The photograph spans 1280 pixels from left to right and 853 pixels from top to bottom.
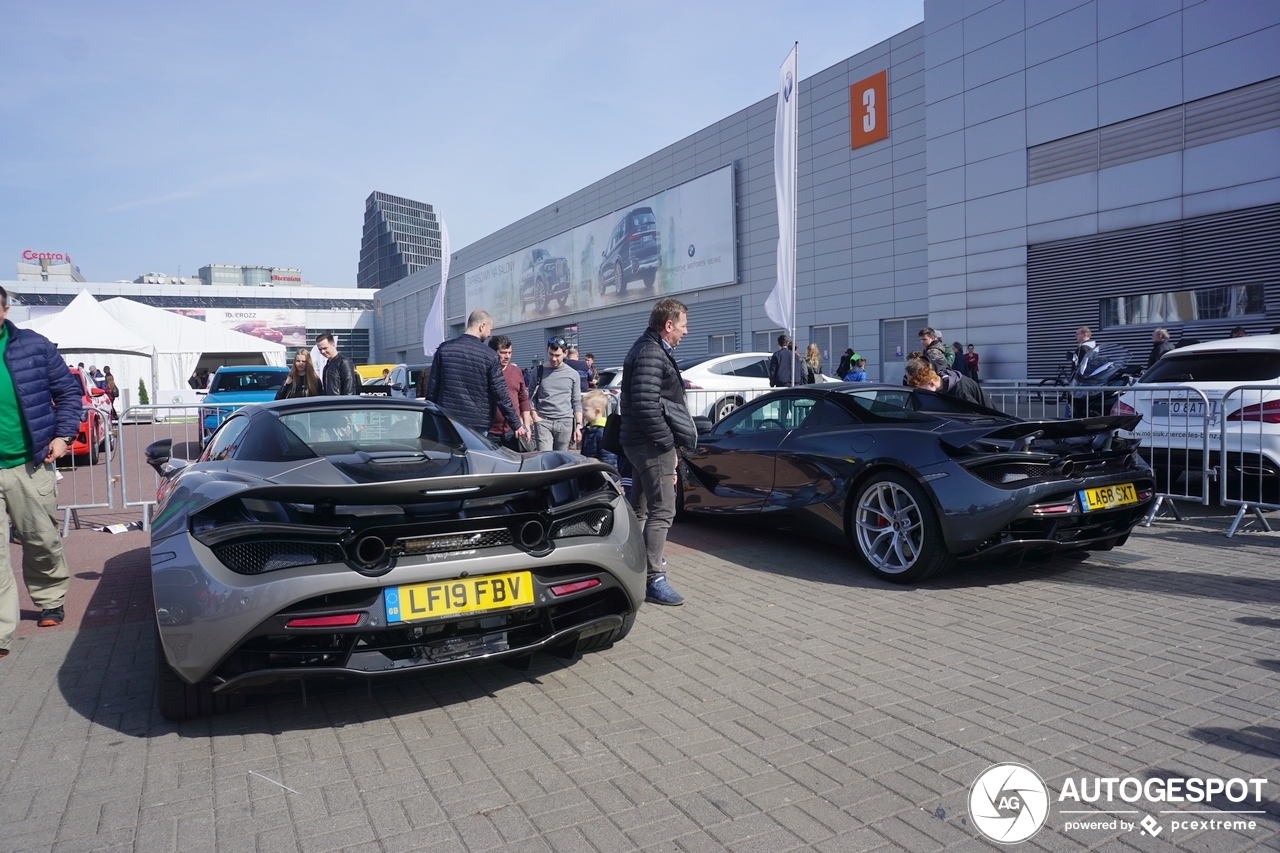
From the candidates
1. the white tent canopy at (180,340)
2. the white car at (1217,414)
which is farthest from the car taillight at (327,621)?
the white tent canopy at (180,340)

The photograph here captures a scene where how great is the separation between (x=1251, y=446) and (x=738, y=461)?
411 centimetres

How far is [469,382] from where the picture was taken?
6.48 metres

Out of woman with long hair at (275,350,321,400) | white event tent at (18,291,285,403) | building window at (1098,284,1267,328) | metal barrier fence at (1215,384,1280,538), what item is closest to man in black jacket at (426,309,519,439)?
woman with long hair at (275,350,321,400)

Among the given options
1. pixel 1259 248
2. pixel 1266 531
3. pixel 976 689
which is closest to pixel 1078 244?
pixel 1259 248

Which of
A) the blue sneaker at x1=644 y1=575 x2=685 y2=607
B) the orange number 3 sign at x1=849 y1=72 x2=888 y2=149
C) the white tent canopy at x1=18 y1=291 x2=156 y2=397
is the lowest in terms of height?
the blue sneaker at x1=644 y1=575 x2=685 y2=607

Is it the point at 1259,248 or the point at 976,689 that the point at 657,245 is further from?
the point at 976,689

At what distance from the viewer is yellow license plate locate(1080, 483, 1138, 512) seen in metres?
4.87

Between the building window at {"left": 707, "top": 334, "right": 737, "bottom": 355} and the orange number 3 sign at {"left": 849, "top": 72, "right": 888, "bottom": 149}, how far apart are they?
7408mm

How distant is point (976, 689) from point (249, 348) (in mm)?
29701

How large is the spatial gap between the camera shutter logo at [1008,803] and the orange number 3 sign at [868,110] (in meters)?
20.4

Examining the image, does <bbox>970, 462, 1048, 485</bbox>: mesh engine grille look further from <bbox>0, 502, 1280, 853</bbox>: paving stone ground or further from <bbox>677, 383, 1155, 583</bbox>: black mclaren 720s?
<bbox>0, 502, 1280, 853</bbox>: paving stone ground

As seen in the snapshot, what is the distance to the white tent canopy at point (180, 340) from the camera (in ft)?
94.6

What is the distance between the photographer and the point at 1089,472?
4969mm

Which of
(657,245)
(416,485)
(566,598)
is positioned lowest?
(566,598)
